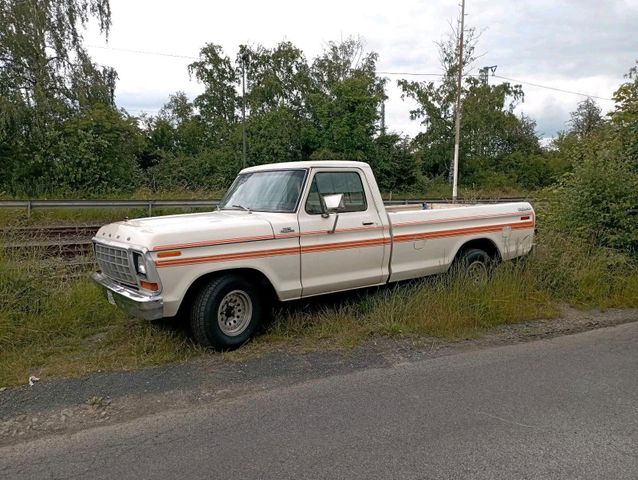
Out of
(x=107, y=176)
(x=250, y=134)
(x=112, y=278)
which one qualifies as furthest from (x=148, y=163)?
(x=112, y=278)

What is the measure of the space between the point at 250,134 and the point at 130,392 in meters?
27.6

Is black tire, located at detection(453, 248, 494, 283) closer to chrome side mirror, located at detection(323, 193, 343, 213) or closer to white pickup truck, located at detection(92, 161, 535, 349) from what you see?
white pickup truck, located at detection(92, 161, 535, 349)

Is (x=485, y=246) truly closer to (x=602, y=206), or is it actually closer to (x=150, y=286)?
(x=602, y=206)

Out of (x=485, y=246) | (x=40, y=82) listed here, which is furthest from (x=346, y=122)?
(x=485, y=246)

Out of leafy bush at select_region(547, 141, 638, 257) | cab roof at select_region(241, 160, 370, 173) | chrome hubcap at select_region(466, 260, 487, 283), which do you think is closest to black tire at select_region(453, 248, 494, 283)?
chrome hubcap at select_region(466, 260, 487, 283)

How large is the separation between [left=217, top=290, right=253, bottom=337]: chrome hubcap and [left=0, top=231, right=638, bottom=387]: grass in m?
0.25

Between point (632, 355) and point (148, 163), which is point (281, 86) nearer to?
point (148, 163)

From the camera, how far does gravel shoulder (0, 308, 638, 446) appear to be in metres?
3.45

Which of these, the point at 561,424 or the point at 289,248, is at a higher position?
the point at 289,248

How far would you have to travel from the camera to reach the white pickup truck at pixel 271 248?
4.37 m

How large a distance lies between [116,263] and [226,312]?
3.86ft

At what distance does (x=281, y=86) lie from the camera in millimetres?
32875

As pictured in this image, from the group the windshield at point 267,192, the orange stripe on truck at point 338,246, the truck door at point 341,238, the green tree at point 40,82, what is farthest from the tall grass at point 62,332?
the green tree at point 40,82

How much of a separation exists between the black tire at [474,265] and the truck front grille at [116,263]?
3.98 m
